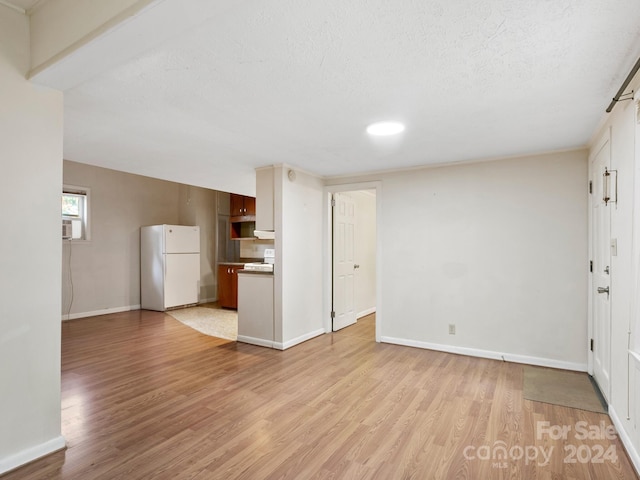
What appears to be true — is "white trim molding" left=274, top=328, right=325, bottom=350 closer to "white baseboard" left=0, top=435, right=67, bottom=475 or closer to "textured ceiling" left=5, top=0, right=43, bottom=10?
"white baseboard" left=0, top=435, right=67, bottom=475

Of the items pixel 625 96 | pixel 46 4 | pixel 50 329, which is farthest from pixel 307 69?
pixel 50 329

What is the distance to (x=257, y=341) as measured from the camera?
4375 mm

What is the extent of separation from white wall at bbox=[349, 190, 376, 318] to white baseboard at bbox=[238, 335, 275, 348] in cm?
195

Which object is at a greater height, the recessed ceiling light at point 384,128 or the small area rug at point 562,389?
the recessed ceiling light at point 384,128

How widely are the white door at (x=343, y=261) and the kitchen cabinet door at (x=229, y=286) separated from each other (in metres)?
2.58

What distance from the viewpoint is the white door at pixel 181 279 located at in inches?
270

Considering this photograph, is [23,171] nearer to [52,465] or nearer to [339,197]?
[52,465]

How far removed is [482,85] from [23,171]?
261 centimetres

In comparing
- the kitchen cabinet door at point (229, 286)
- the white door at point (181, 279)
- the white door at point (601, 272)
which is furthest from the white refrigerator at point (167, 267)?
the white door at point (601, 272)

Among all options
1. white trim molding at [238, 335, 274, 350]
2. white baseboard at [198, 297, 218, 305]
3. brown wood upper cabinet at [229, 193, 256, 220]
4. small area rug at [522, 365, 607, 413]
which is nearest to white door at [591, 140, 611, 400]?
small area rug at [522, 365, 607, 413]

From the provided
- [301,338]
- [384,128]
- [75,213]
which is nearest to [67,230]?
[75,213]

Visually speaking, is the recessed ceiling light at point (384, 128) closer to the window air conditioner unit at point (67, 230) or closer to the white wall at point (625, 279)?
the white wall at point (625, 279)

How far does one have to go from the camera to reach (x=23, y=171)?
6.33 ft

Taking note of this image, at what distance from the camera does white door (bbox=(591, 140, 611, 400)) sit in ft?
8.86
